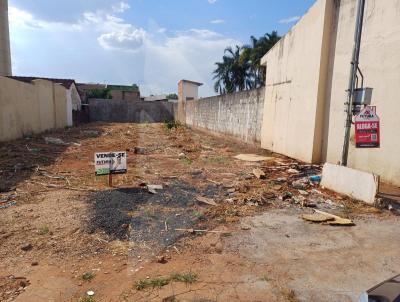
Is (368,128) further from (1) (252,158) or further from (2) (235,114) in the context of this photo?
(2) (235,114)

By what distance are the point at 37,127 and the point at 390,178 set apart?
15537 millimetres

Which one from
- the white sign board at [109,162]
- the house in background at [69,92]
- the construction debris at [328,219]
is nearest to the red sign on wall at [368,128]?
the construction debris at [328,219]

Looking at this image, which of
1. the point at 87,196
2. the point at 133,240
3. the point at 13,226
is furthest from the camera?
the point at 87,196

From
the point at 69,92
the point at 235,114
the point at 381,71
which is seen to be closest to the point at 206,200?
the point at 381,71

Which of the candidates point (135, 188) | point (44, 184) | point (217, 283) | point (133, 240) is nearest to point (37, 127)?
point (44, 184)

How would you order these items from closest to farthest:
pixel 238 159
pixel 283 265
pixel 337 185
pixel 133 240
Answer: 1. pixel 283 265
2. pixel 133 240
3. pixel 337 185
4. pixel 238 159

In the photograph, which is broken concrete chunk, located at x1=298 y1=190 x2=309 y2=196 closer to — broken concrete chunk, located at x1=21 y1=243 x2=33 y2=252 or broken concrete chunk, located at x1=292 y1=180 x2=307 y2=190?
broken concrete chunk, located at x1=292 y1=180 x2=307 y2=190

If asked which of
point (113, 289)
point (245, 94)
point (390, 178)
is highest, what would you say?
point (245, 94)

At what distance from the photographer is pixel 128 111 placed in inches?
1421

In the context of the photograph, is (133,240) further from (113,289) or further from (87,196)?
(87,196)

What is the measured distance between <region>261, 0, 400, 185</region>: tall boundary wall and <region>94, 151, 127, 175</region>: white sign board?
5102 mm

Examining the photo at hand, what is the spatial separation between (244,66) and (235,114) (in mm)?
23159

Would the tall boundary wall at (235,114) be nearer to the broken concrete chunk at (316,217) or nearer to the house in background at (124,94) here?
the broken concrete chunk at (316,217)

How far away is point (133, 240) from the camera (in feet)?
13.8
